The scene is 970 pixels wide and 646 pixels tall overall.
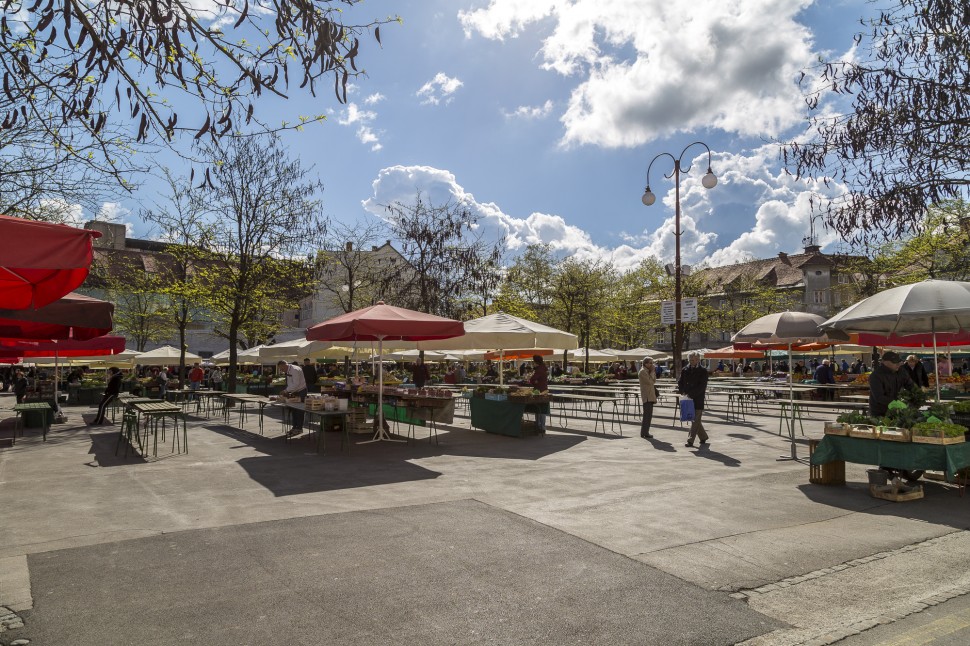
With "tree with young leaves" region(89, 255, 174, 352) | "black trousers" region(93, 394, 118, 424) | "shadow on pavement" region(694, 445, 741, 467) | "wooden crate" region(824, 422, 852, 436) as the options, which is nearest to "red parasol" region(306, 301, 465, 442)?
"shadow on pavement" region(694, 445, 741, 467)

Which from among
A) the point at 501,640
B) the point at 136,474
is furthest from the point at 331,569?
the point at 136,474

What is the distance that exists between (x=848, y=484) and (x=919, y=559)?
3475mm

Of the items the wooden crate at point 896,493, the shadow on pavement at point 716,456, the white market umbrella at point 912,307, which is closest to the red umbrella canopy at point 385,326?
the shadow on pavement at point 716,456

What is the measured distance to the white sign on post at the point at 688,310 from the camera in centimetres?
2033

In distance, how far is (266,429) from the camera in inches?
639

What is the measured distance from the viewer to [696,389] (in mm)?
12930

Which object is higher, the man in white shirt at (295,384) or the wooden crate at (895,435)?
the man in white shirt at (295,384)

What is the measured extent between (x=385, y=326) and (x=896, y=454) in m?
7.83

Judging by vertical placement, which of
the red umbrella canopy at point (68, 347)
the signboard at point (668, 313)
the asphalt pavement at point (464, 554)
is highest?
the signboard at point (668, 313)

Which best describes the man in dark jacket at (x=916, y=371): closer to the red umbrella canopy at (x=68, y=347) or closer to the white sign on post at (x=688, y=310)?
the white sign on post at (x=688, y=310)

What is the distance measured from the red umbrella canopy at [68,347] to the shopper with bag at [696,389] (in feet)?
42.2

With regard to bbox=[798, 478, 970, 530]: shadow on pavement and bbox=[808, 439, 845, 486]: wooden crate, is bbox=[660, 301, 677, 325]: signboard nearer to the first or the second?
bbox=[798, 478, 970, 530]: shadow on pavement

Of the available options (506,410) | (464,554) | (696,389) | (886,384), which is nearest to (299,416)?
(506,410)

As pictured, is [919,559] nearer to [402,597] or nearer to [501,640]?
[501,640]
